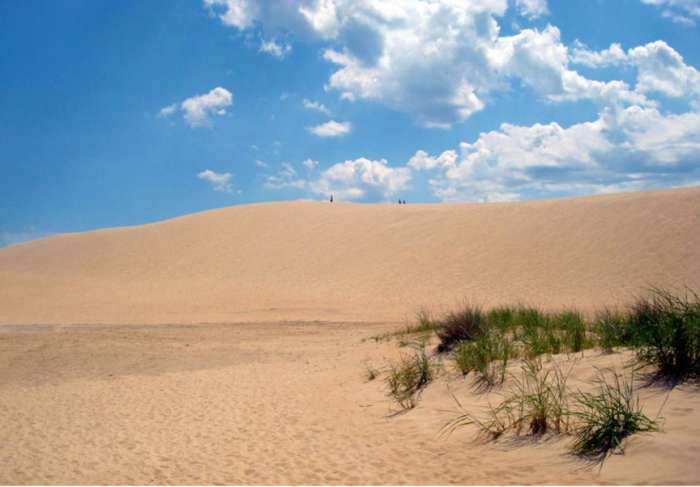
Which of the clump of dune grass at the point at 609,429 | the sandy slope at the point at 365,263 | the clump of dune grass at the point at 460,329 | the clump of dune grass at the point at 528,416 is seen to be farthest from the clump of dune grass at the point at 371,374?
the sandy slope at the point at 365,263

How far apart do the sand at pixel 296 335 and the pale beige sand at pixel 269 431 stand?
33mm

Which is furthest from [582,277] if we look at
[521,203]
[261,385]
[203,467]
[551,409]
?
[203,467]

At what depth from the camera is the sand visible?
16.9 ft

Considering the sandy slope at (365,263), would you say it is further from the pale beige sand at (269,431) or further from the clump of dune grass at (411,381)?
the clump of dune grass at (411,381)

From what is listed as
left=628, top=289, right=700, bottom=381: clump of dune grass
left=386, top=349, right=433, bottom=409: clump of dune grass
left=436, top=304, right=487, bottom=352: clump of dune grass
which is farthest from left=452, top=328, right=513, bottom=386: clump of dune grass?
left=628, top=289, right=700, bottom=381: clump of dune grass

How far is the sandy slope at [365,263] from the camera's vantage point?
23281 mm

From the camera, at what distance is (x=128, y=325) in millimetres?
19359

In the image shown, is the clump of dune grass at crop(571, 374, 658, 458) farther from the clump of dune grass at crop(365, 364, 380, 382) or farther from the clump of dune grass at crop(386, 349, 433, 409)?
the clump of dune grass at crop(365, 364, 380, 382)

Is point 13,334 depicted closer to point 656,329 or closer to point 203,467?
point 203,467

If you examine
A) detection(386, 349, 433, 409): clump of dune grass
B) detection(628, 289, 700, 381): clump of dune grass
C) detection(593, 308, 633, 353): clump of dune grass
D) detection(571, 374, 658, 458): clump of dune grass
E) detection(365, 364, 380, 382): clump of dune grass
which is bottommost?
detection(365, 364, 380, 382): clump of dune grass

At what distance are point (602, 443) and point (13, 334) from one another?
18.3 meters

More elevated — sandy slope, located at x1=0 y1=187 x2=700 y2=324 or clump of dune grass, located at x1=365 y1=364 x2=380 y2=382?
sandy slope, located at x1=0 y1=187 x2=700 y2=324

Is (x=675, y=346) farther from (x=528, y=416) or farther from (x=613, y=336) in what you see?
(x=613, y=336)

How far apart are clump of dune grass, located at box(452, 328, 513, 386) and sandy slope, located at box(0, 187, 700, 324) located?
12.5 m
